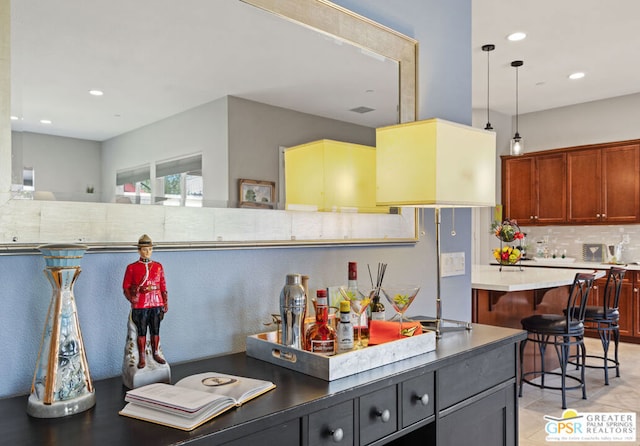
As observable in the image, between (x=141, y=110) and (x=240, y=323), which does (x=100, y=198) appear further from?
(x=240, y=323)

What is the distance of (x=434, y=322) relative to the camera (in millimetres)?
2043

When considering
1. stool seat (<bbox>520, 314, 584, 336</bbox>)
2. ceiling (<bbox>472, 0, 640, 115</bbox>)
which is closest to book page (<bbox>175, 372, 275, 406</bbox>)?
stool seat (<bbox>520, 314, 584, 336</bbox>)

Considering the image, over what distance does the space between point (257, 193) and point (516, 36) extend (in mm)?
3581

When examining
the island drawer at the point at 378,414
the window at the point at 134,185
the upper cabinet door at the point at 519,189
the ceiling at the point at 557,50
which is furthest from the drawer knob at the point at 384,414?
the upper cabinet door at the point at 519,189

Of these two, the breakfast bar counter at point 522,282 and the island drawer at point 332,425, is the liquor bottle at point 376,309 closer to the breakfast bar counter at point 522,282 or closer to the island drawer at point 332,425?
the island drawer at point 332,425

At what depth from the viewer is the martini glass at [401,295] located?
1.79 metres

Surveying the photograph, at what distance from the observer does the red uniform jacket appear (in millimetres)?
1272

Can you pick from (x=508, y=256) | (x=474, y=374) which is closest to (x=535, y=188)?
(x=508, y=256)

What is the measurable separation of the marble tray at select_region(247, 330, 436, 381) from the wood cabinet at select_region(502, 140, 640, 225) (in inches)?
214

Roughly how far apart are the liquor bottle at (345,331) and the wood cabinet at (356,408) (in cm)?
12

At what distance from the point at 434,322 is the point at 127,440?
1356mm

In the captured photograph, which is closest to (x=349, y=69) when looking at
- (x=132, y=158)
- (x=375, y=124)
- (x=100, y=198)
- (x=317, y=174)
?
(x=375, y=124)

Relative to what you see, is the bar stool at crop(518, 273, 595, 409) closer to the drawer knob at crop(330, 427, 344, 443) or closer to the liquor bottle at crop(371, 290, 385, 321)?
the liquor bottle at crop(371, 290, 385, 321)

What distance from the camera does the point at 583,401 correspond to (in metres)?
3.77
